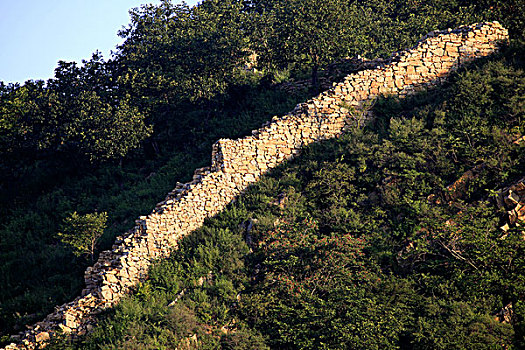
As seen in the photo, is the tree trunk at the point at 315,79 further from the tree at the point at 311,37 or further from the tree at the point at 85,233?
the tree at the point at 85,233

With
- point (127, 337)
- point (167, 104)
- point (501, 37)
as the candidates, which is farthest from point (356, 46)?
point (127, 337)

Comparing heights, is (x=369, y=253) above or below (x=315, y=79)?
below

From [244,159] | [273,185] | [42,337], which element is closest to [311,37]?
[244,159]

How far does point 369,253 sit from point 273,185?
5.37 meters

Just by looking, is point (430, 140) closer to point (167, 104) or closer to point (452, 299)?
point (452, 299)

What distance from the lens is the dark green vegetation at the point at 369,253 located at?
1563cm

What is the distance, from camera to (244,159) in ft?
74.4

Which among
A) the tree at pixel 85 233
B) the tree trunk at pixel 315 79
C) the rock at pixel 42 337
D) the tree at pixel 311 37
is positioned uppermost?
the tree at pixel 311 37

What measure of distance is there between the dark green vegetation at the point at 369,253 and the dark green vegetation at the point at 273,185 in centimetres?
7

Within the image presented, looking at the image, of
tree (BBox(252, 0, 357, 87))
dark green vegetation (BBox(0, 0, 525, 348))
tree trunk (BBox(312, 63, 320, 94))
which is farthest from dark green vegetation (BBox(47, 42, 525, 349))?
tree (BBox(252, 0, 357, 87))

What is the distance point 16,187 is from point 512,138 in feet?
84.9

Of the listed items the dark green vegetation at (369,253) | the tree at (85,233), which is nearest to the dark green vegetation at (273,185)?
the dark green vegetation at (369,253)

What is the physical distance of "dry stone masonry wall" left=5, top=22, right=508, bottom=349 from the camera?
17.9 meters

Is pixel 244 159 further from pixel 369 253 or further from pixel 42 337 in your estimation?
pixel 42 337
